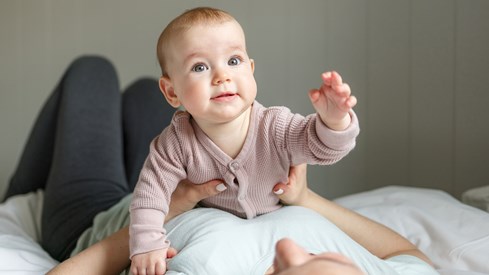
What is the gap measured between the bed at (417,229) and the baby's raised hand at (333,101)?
0.40 meters

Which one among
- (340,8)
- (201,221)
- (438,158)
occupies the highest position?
(340,8)

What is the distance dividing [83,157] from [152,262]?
0.77 metres

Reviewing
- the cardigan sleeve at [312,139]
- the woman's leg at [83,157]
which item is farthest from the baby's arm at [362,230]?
the woman's leg at [83,157]

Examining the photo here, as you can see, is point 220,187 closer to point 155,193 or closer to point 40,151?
point 155,193

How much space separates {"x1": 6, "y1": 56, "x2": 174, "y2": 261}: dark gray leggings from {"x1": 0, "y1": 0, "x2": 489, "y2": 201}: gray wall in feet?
1.45

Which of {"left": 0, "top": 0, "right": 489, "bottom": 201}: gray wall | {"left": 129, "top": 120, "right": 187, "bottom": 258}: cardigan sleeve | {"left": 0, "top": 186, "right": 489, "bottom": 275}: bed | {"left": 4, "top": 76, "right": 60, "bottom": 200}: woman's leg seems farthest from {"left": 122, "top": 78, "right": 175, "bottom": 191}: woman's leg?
{"left": 129, "top": 120, "right": 187, "bottom": 258}: cardigan sleeve

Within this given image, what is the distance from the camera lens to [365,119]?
7.23ft

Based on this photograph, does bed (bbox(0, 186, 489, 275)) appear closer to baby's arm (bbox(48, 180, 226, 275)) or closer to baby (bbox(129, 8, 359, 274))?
baby's arm (bbox(48, 180, 226, 275))

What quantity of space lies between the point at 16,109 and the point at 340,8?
1.31 metres

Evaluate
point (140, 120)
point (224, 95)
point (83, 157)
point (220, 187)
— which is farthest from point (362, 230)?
point (140, 120)

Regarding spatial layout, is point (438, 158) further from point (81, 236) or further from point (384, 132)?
point (81, 236)

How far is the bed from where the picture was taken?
124 cm

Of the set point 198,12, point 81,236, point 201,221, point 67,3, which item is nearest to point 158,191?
point 201,221

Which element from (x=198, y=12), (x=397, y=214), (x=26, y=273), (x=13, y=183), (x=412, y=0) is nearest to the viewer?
(x=198, y=12)
